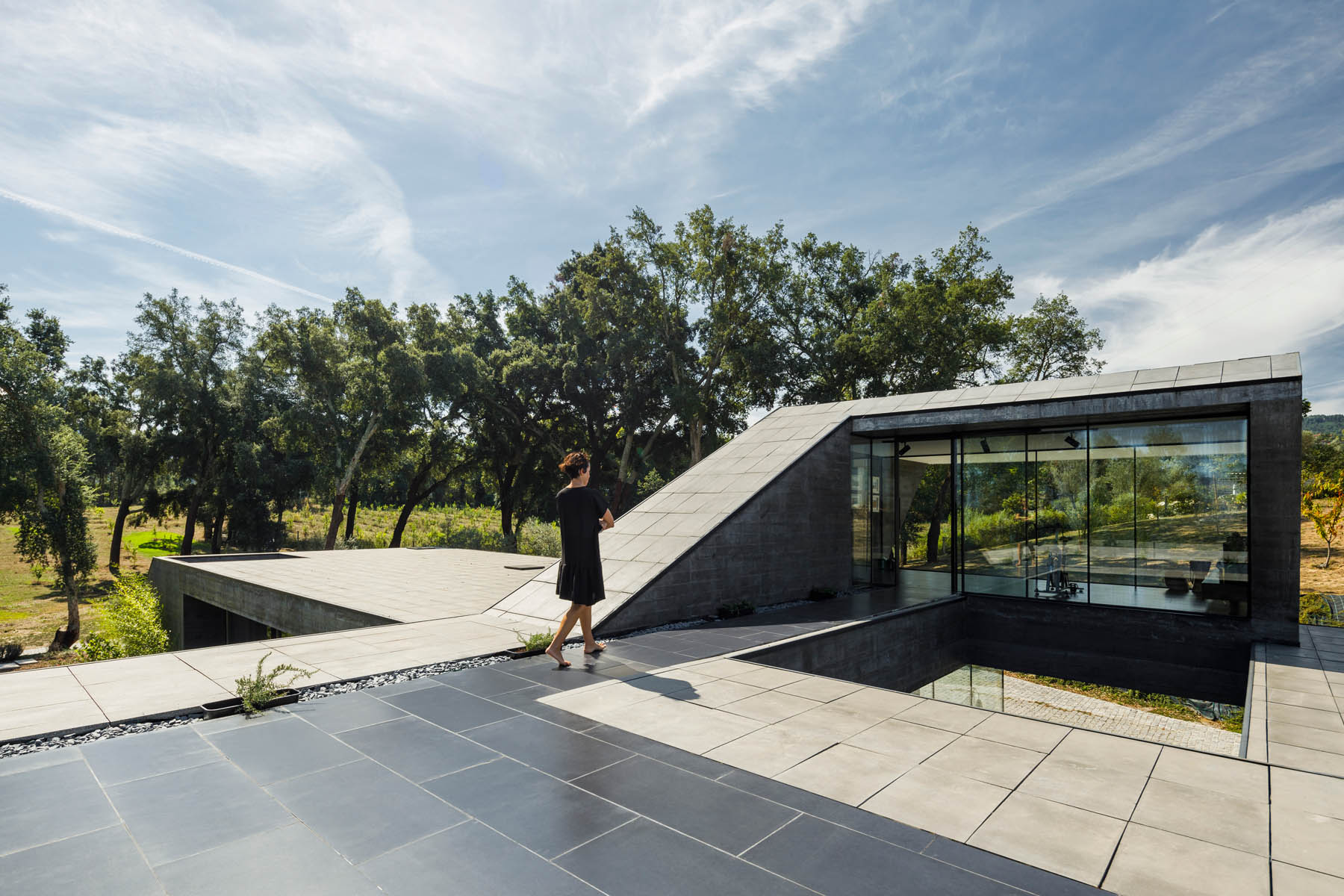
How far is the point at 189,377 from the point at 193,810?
30.4 meters

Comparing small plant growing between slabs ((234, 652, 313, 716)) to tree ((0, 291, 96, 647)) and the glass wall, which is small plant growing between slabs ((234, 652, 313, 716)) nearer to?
the glass wall

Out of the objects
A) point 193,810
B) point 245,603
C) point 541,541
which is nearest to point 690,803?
point 193,810

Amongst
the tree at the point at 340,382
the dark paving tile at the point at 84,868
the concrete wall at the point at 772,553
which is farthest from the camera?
the tree at the point at 340,382

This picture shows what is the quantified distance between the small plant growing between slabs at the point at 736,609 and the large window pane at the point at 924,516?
13.3 ft

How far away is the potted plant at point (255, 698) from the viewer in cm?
418

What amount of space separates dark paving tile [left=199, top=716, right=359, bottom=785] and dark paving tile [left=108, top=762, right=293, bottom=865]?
10 cm

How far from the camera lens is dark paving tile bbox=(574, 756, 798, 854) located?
8.84 feet

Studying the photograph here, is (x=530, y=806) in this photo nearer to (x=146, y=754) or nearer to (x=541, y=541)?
(x=146, y=754)

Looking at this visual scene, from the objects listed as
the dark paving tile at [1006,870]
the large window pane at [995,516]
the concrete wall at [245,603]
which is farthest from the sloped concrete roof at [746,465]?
the dark paving tile at [1006,870]

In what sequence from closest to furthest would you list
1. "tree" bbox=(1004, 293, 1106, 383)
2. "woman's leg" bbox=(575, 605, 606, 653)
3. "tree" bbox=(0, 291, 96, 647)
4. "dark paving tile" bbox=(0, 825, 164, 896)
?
1. "dark paving tile" bbox=(0, 825, 164, 896)
2. "woman's leg" bbox=(575, 605, 606, 653)
3. "tree" bbox=(0, 291, 96, 647)
4. "tree" bbox=(1004, 293, 1106, 383)

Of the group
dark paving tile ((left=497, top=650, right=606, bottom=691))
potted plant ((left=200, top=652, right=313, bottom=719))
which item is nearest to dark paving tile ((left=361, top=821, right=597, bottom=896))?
dark paving tile ((left=497, top=650, right=606, bottom=691))

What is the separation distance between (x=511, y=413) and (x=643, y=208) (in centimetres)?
1020

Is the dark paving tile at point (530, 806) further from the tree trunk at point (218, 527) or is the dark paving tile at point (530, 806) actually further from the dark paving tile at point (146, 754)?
the tree trunk at point (218, 527)

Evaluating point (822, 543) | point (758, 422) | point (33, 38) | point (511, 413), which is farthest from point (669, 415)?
point (33, 38)
